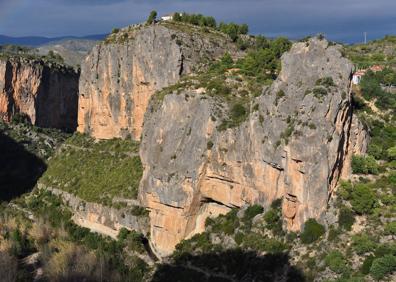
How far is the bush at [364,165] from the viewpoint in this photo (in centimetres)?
5978

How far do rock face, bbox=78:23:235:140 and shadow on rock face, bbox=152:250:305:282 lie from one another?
94.8ft

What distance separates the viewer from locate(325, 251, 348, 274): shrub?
53.2 meters

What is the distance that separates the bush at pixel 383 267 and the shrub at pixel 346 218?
5911mm

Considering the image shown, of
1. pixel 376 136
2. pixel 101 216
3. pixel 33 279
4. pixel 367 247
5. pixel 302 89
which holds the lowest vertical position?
pixel 33 279

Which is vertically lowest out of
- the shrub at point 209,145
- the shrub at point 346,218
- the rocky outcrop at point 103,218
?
the rocky outcrop at point 103,218

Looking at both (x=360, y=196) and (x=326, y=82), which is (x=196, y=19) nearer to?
(x=326, y=82)

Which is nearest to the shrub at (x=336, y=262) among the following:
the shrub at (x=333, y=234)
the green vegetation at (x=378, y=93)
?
the shrub at (x=333, y=234)

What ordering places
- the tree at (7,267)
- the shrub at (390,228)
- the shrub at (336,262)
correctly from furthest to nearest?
the tree at (7,267), the shrub at (390,228), the shrub at (336,262)

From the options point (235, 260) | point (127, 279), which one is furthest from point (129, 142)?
point (235, 260)

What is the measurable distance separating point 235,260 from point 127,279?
13.4 m

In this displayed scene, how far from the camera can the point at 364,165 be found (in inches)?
2359

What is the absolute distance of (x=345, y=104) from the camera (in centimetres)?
5853

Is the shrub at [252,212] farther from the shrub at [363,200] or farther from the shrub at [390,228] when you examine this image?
the shrub at [390,228]

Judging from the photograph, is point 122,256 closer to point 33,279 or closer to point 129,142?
point 33,279
